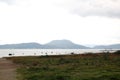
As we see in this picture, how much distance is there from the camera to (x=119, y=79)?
2894 centimetres

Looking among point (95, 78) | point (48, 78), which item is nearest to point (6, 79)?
point (48, 78)

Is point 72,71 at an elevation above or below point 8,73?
above

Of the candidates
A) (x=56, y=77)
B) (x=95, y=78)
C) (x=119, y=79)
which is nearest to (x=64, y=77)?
(x=56, y=77)

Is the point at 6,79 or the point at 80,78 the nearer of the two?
the point at 80,78

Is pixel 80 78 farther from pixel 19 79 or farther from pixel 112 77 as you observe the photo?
pixel 19 79

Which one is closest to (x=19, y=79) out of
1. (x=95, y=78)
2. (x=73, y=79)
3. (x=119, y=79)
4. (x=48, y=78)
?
(x=48, y=78)

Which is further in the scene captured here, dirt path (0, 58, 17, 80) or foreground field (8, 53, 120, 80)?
dirt path (0, 58, 17, 80)

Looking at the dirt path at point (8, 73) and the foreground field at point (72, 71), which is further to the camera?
the dirt path at point (8, 73)

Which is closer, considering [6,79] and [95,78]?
[95,78]

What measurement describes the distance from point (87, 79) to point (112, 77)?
260 cm

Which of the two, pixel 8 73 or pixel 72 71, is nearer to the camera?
pixel 72 71

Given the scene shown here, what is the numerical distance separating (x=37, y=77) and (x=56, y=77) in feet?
8.09

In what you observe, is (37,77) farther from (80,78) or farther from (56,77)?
(80,78)

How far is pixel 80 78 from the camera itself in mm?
29656
